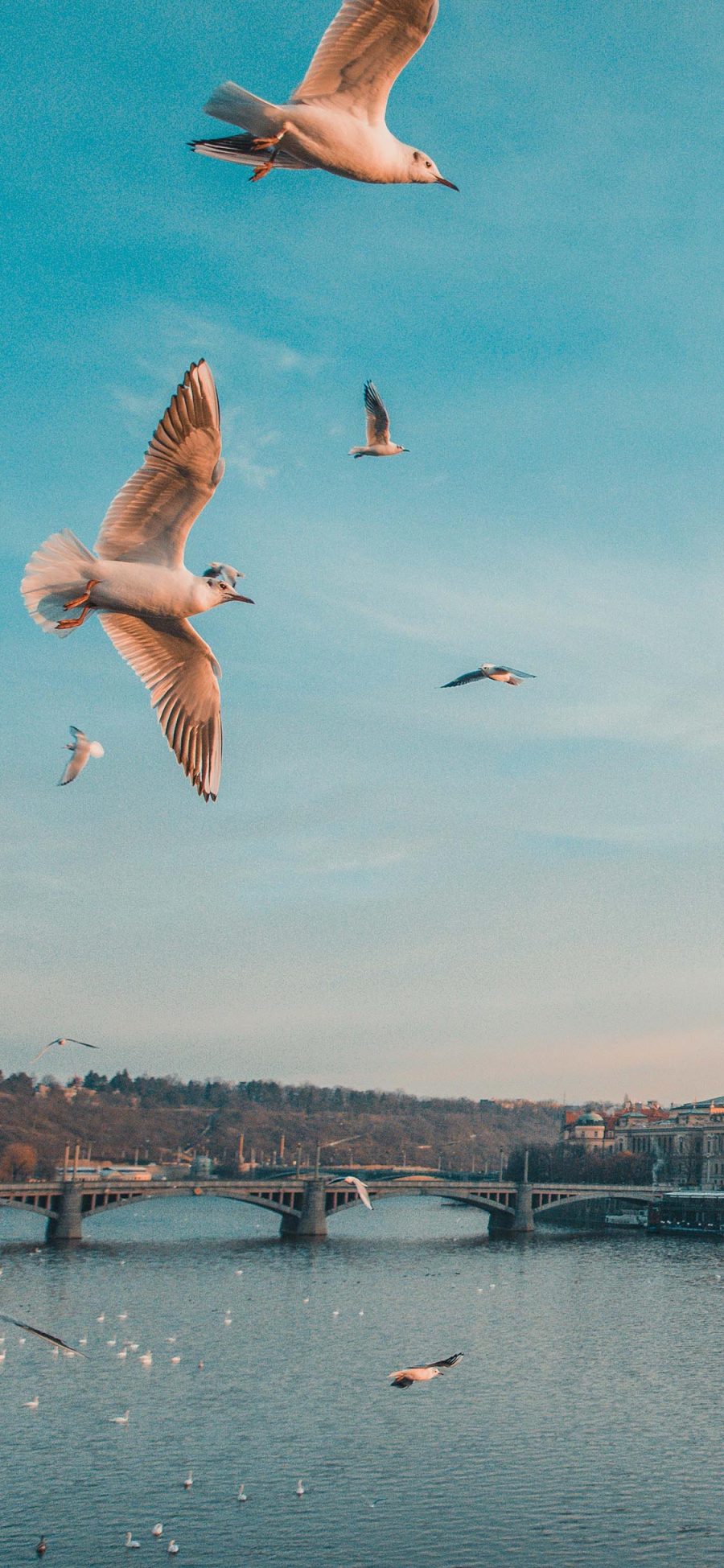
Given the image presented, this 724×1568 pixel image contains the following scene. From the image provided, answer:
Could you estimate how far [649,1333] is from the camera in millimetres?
50562

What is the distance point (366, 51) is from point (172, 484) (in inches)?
92.1

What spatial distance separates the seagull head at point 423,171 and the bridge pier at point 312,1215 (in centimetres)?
8356

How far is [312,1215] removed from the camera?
87938 millimetres

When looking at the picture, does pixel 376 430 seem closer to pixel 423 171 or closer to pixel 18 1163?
pixel 423 171

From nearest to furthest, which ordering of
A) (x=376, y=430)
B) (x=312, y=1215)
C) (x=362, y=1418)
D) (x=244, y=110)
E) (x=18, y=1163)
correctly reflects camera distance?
(x=244, y=110) → (x=376, y=430) → (x=362, y=1418) → (x=312, y=1215) → (x=18, y=1163)

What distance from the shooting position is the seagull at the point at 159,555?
6.77 m

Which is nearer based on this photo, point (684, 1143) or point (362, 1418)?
point (362, 1418)

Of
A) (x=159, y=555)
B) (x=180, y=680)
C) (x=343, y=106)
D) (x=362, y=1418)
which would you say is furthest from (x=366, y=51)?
(x=362, y=1418)

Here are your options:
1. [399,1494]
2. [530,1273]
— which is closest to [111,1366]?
[399,1494]

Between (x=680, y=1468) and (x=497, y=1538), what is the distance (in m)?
6.91

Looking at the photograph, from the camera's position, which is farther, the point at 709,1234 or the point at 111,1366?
the point at 709,1234

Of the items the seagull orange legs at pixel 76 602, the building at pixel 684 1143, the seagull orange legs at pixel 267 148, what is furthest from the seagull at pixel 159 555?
the building at pixel 684 1143

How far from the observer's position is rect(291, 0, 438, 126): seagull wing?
7.04 m

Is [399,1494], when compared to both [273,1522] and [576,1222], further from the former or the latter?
[576,1222]
